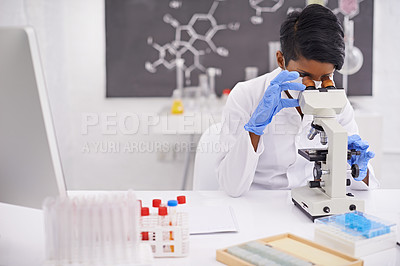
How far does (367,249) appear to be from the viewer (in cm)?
99

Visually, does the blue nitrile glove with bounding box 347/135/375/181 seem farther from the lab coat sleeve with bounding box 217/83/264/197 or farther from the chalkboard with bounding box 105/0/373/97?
the chalkboard with bounding box 105/0/373/97

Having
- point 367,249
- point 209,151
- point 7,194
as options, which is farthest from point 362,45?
point 7,194

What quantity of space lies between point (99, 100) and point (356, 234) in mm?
2780

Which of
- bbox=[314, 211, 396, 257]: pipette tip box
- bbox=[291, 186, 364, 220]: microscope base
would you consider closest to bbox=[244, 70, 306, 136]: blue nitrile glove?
bbox=[291, 186, 364, 220]: microscope base

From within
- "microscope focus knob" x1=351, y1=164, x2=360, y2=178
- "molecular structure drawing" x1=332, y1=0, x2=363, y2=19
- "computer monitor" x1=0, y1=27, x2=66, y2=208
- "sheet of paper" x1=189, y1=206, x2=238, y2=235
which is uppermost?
"molecular structure drawing" x1=332, y1=0, x2=363, y2=19

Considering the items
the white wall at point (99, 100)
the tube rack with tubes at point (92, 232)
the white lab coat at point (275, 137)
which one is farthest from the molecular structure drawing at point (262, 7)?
the tube rack with tubes at point (92, 232)

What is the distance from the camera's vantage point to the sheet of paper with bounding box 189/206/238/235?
44.3 inches

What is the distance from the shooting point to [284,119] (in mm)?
1614

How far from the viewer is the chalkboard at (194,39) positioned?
342 centimetres

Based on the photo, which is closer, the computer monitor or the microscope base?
the computer monitor

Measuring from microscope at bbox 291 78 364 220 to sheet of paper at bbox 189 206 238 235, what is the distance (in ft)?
0.69

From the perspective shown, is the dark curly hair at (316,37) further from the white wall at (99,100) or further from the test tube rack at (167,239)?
the white wall at (99,100)

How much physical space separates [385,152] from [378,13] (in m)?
1.07

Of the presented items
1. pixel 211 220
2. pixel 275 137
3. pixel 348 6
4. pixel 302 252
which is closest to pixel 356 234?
pixel 302 252
